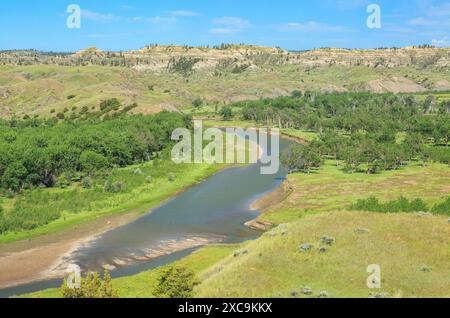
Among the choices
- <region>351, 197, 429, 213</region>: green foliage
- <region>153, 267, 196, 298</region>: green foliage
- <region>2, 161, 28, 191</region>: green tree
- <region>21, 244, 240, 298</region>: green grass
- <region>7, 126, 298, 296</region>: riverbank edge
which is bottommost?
<region>21, 244, 240, 298</region>: green grass

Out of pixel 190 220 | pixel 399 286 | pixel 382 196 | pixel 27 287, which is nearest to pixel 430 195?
pixel 382 196

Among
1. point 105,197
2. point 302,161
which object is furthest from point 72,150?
point 302,161

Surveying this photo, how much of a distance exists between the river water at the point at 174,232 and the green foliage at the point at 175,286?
57.8 ft

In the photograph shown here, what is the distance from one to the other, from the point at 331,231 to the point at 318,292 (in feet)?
50.4

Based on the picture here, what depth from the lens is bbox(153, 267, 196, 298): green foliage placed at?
40719 mm

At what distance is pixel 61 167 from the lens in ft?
330

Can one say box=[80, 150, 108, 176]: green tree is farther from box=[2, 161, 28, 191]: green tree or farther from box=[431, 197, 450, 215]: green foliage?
box=[431, 197, 450, 215]: green foliage

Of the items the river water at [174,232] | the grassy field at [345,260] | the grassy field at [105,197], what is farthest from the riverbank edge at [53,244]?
the grassy field at [345,260]

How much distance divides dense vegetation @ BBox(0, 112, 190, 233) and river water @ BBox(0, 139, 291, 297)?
37.3 feet

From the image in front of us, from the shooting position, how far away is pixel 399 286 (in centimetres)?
4034

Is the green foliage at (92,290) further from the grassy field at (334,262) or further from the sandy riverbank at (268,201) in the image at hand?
the sandy riverbank at (268,201)

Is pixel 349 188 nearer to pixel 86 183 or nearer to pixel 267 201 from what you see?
pixel 267 201

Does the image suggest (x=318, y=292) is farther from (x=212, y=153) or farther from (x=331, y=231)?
(x=212, y=153)

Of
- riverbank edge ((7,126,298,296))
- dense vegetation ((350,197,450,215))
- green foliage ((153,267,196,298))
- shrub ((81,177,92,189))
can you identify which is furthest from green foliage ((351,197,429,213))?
shrub ((81,177,92,189))
